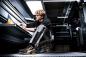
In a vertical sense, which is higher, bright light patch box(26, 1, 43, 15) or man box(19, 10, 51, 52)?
bright light patch box(26, 1, 43, 15)

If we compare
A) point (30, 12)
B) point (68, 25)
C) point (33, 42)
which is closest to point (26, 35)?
point (33, 42)

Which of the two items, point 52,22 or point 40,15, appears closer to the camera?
point 40,15

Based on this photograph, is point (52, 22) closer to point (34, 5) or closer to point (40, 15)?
point (40, 15)

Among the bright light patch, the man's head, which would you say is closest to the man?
the man's head

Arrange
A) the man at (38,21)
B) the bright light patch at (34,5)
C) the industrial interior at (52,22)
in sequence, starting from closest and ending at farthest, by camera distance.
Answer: the industrial interior at (52,22) → the bright light patch at (34,5) → the man at (38,21)

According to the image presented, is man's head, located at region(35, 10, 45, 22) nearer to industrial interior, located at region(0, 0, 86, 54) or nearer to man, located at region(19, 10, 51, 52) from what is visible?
man, located at region(19, 10, 51, 52)

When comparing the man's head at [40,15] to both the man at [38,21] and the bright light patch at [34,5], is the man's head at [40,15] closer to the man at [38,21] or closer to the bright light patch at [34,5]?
the man at [38,21]

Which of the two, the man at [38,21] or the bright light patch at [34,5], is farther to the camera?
the man at [38,21]

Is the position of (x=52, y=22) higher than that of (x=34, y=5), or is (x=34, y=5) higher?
(x=34, y=5)

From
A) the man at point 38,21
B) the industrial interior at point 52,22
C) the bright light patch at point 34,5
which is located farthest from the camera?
the man at point 38,21

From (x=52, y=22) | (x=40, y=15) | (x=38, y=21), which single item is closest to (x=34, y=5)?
(x=40, y=15)

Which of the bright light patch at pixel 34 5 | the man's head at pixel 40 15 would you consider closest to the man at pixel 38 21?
A: the man's head at pixel 40 15

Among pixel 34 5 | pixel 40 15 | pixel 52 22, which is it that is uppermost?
pixel 34 5

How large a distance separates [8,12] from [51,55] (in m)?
1.57
